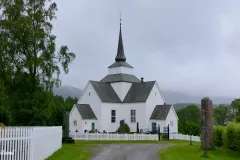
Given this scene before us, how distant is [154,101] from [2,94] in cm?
2705

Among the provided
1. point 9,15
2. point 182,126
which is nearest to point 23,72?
point 9,15

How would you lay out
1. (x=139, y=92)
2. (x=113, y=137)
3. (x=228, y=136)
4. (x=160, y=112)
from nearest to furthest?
(x=228, y=136)
(x=113, y=137)
(x=160, y=112)
(x=139, y=92)

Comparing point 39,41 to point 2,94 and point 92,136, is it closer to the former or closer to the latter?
point 2,94

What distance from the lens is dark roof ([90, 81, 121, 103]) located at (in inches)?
1906

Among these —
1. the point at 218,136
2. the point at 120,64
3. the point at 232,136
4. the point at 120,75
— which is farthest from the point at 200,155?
the point at 120,64

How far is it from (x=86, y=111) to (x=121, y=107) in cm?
574

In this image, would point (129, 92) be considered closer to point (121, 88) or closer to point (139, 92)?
point (121, 88)

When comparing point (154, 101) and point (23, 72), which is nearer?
point (23, 72)

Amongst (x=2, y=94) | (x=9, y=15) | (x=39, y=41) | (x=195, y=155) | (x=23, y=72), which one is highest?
(x=9, y=15)

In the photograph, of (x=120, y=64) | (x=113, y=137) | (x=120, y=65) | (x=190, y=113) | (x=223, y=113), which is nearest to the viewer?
(x=113, y=137)

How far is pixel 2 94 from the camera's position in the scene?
26.7 metres

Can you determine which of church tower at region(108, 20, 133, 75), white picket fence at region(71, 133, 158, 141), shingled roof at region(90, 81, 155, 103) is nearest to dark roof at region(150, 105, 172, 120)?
shingled roof at region(90, 81, 155, 103)

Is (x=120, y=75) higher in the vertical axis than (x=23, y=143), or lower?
higher

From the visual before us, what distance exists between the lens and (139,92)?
50.0 metres
